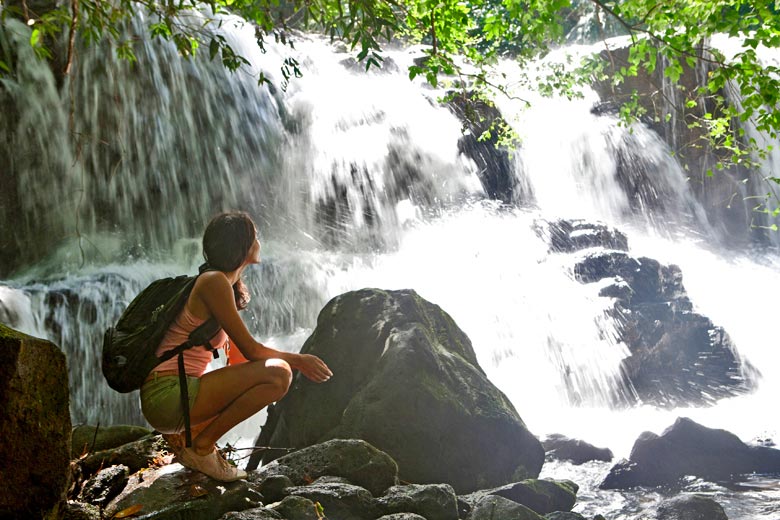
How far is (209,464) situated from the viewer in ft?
11.6

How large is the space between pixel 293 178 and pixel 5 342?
39.9 ft

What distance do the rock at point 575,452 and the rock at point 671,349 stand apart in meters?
3.19

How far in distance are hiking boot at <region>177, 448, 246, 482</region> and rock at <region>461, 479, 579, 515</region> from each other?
1.92m

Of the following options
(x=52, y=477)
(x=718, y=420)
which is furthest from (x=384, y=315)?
(x=718, y=420)

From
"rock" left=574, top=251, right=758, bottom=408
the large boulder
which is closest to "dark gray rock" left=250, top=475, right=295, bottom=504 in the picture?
the large boulder

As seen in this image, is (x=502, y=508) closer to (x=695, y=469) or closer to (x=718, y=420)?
(x=695, y=469)

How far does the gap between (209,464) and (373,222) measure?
11.6 metres

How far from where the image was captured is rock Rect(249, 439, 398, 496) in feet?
13.8

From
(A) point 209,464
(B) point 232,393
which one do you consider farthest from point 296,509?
(B) point 232,393

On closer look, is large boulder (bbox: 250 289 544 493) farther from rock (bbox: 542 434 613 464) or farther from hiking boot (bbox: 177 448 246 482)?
rock (bbox: 542 434 613 464)

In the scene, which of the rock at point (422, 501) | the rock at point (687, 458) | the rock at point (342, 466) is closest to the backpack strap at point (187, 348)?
the rock at point (342, 466)

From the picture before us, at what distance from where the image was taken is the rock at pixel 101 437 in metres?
4.90

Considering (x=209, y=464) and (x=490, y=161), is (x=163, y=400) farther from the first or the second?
(x=490, y=161)

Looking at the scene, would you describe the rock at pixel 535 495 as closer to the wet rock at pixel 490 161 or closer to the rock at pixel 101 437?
the rock at pixel 101 437
